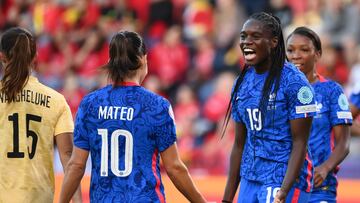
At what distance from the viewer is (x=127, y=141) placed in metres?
6.84

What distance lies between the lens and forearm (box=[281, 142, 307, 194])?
23.1 feet

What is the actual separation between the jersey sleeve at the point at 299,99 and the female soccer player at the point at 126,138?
0.84 meters

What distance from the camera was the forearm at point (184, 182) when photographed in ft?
22.8

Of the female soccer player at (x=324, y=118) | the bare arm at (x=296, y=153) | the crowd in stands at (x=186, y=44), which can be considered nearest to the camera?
the bare arm at (x=296, y=153)

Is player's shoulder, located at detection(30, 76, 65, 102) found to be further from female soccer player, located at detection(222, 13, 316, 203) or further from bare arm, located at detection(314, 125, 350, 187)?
bare arm, located at detection(314, 125, 350, 187)

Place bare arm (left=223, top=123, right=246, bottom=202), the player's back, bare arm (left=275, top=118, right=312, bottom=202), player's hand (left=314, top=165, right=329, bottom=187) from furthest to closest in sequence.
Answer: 1. player's hand (left=314, top=165, right=329, bottom=187)
2. bare arm (left=223, top=123, right=246, bottom=202)
3. the player's back
4. bare arm (left=275, top=118, right=312, bottom=202)

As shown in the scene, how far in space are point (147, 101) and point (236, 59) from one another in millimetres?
11390

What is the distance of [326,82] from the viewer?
8836mm

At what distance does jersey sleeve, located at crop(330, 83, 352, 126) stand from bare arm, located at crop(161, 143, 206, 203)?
6.85ft

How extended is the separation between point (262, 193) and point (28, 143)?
5.41 ft

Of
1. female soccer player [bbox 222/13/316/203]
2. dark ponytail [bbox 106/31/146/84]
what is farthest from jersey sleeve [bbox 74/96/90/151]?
female soccer player [bbox 222/13/316/203]

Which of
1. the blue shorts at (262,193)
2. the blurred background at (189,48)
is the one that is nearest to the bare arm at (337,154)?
the blue shorts at (262,193)

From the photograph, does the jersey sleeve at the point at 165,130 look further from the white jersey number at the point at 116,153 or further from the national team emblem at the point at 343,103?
the national team emblem at the point at 343,103

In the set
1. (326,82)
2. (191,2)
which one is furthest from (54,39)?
(326,82)
